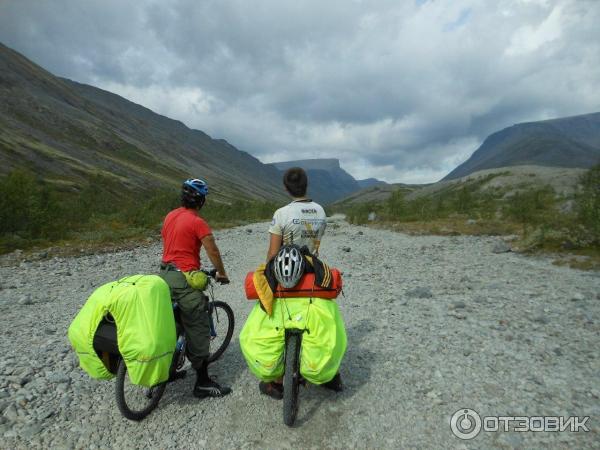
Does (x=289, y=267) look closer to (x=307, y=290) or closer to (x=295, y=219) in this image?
(x=307, y=290)

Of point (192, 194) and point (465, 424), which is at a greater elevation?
point (192, 194)

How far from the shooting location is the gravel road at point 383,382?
4641mm

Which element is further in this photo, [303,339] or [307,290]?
[307,290]

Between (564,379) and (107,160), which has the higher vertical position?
(107,160)

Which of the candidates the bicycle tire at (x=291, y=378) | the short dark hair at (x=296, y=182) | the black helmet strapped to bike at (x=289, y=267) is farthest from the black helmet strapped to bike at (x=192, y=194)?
the bicycle tire at (x=291, y=378)

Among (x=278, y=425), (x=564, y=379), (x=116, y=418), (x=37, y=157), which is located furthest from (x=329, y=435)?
(x=37, y=157)

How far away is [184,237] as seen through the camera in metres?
5.50

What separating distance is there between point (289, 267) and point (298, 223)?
30.9 inches

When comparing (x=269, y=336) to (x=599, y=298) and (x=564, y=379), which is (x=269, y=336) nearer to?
(x=564, y=379)

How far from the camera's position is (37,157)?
8725cm

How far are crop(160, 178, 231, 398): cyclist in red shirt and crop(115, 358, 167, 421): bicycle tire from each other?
2.02ft

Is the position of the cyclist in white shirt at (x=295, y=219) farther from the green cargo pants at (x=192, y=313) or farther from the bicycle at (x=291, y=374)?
the green cargo pants at (x=192, y=313)

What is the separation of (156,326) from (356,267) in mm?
12504

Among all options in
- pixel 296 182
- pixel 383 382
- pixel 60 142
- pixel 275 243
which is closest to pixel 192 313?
pixel 275 243
